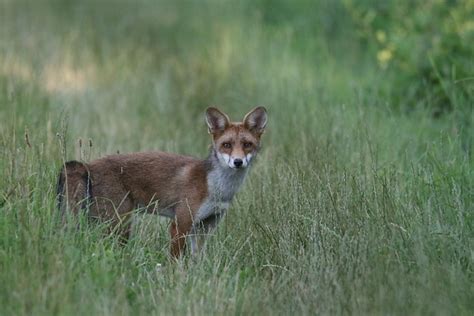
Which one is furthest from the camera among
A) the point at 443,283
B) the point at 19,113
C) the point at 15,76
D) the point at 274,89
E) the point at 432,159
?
the point at 274,89

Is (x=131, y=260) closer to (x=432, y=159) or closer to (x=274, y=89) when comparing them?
(x=432, y=159)

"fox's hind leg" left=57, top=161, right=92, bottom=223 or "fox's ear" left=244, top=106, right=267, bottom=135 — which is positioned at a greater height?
"fox's ear" left=244, top=106, right=267, bottom=135

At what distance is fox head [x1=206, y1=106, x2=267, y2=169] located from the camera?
8.11 m

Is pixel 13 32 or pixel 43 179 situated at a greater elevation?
pixel 13 32

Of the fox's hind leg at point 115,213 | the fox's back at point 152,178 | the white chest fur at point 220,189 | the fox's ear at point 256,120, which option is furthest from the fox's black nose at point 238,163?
the fox's hind leg at point 115,213

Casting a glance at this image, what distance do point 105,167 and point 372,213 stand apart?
2246mm

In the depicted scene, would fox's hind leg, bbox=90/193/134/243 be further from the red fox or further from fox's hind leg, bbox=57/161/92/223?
fox's hind leg, bbox=57/161/92/223

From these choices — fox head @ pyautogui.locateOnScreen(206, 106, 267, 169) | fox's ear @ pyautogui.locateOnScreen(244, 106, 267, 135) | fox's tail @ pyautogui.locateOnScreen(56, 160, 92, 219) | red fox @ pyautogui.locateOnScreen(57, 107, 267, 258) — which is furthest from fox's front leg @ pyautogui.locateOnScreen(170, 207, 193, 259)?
fox's ear @ pyautogui.locateOnScreen(244, 106, 267, 135)

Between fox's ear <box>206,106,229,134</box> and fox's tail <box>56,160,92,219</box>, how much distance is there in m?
1.17

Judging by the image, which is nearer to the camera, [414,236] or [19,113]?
[414,236]

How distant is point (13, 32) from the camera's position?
1528cm

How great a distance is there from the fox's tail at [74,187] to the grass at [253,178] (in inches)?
4.7

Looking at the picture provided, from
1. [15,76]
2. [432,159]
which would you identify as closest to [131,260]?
[432,159]

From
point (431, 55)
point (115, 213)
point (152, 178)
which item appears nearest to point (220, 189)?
point (152, 178)
